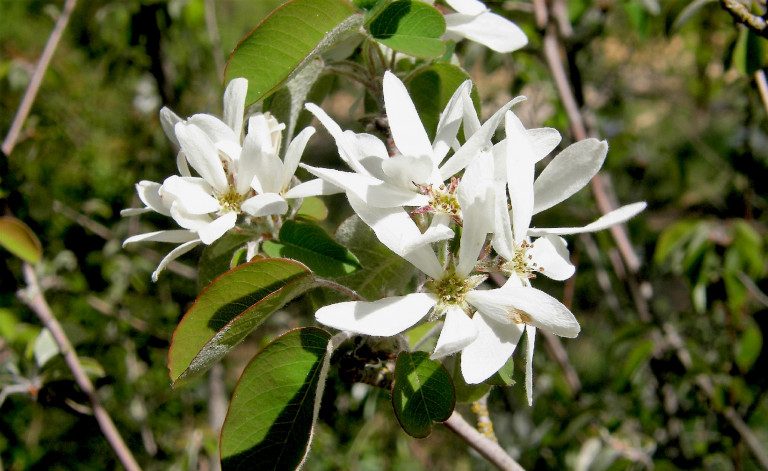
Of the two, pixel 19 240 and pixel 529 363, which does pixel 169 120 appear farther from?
pixel 19 240

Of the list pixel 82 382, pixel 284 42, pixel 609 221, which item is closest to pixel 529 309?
pixel 609 221

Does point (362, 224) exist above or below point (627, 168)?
above

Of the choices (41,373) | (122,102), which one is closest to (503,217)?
(41,373)

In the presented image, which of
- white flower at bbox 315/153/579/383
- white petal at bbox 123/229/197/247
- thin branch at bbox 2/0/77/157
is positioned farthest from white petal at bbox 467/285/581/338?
thin branch at bbox 2/0/77/157

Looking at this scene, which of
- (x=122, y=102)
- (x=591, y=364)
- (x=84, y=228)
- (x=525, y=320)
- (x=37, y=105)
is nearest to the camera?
(x=525, y=320)

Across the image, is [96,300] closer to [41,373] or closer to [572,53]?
[41,373]

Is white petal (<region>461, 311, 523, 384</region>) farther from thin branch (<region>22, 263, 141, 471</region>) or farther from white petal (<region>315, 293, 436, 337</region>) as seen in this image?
thin branch (<region>22, 263, 141, 471</region>)

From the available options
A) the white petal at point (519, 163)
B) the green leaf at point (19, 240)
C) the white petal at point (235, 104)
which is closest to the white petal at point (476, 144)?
the white petal at point (519, 163)
